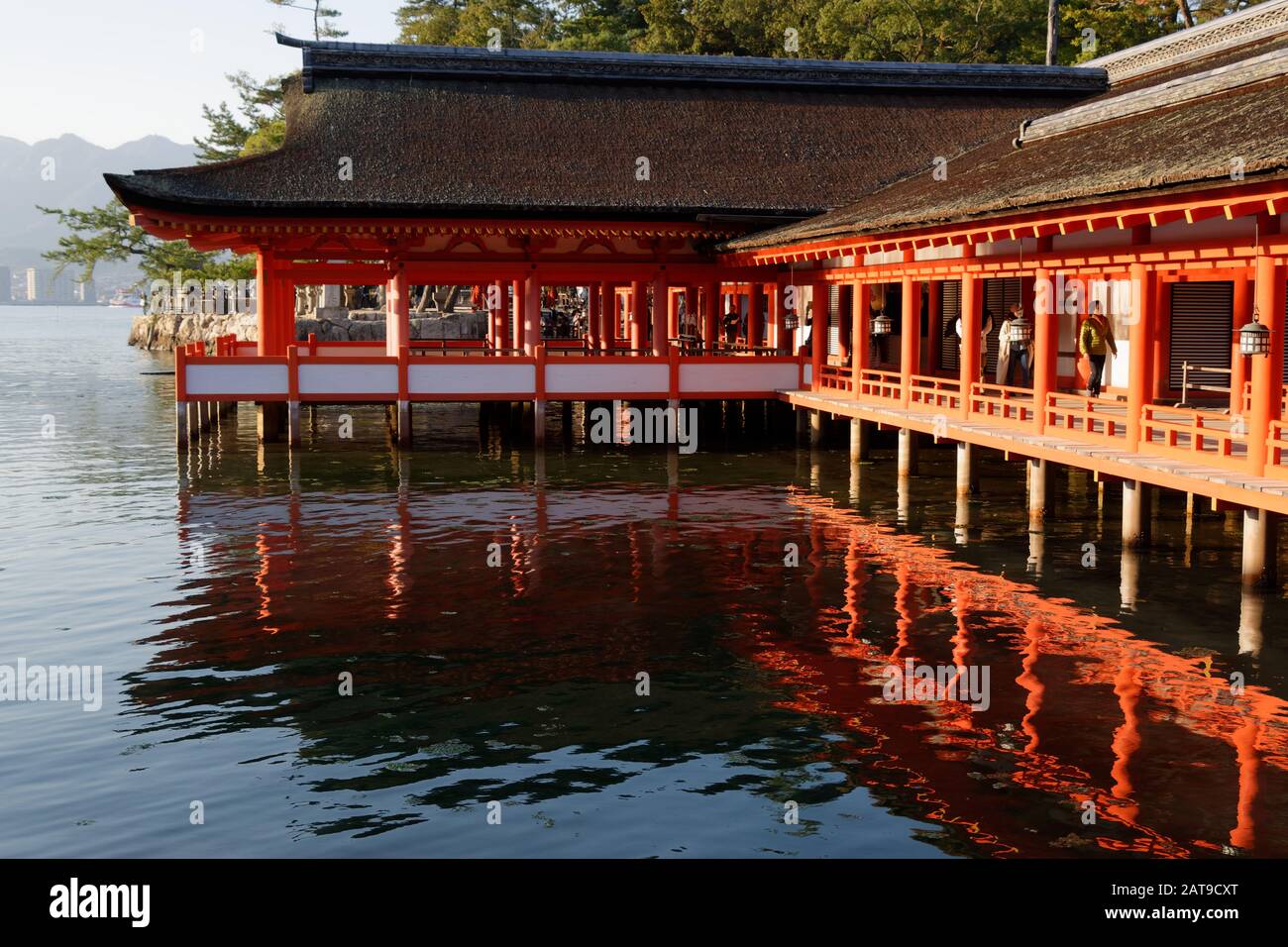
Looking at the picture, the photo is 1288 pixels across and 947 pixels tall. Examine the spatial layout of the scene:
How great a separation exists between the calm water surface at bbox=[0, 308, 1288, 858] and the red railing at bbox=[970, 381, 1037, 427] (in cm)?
146

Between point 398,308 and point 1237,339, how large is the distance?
55.3ft

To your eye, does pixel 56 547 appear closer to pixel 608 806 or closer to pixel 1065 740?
pixel 608 806

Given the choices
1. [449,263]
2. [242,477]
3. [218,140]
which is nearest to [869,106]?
[449,263]

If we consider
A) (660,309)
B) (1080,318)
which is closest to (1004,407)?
(1080,318)

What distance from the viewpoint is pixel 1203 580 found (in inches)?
658

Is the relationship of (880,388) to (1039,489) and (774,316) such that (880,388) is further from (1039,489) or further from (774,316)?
(774,316)

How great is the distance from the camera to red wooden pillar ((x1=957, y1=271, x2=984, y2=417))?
22.2 meters

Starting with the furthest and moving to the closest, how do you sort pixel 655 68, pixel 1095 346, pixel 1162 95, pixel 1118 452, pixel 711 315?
1. pixel 711 315
2. pixel 655 68
3. pixel 1162 95
4. pixel 1095 346
5. pixel 1118 452

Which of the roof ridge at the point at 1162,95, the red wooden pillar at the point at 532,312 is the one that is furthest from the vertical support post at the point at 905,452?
the red wooden pillar at the point at 532,312

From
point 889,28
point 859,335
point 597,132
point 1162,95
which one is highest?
point 889,28

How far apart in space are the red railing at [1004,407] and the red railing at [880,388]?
2.09 m

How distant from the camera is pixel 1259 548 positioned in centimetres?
1520

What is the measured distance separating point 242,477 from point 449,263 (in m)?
7.65

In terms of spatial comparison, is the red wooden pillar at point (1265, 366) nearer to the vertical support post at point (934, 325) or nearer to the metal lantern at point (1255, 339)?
the metal lantern at point (1255, 339)
